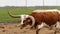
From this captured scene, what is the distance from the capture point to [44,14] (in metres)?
10.4

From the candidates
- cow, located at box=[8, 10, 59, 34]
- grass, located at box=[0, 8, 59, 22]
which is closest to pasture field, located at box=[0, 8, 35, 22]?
grass, located at box=[0, 8, 59, 22]

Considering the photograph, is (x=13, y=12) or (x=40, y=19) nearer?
(x=40, y=19)

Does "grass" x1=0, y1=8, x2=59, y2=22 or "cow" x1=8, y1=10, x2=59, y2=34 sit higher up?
"cow" x1=8, y1=10, x2=59, y2=34

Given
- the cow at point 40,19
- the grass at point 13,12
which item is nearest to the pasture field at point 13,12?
the grass at point 13,12

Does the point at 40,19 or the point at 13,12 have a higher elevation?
the point at 40,19

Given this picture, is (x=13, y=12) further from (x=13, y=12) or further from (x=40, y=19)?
(x=40, y=19)

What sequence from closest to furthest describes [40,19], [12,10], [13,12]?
[40,19]
[13,12]
[12,10]

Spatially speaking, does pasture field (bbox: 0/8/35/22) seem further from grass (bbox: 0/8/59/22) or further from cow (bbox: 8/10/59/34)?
cow (bbox: 8/10/59/34)

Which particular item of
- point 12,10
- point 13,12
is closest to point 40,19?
point 13,12

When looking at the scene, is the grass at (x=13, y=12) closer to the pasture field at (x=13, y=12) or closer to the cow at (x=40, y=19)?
the pasture field at (x=13, y=12)
